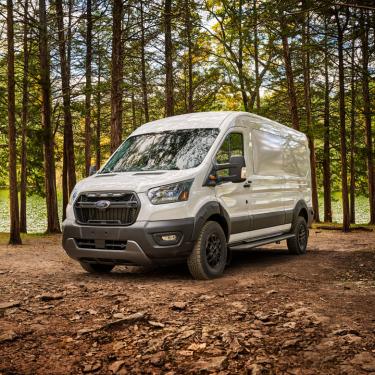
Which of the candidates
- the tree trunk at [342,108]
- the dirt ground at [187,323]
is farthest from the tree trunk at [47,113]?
the dirt ground at [187,323]

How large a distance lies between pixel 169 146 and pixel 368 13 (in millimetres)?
6314

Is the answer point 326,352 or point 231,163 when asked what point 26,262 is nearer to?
point 231,163

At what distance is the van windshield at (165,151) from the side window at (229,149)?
0.23m

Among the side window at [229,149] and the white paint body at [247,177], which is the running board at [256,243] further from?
the side window at [229,149]

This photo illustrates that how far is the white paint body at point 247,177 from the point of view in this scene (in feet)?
22.3

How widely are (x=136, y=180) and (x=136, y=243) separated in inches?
36.6

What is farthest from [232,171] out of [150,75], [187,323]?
[150,75]

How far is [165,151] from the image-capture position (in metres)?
7.78

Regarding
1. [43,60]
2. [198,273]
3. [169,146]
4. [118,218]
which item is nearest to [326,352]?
[198,273]

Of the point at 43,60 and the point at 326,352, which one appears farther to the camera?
the point at 43,60

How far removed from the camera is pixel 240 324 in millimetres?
4699

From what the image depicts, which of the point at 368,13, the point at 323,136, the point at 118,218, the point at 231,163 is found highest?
the point at 368,13

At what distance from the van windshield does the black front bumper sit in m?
1.06

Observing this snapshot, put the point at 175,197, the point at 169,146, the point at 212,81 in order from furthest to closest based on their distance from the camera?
1. the point at 212,81
2. the point at 169,146
3. the point at 175,197
